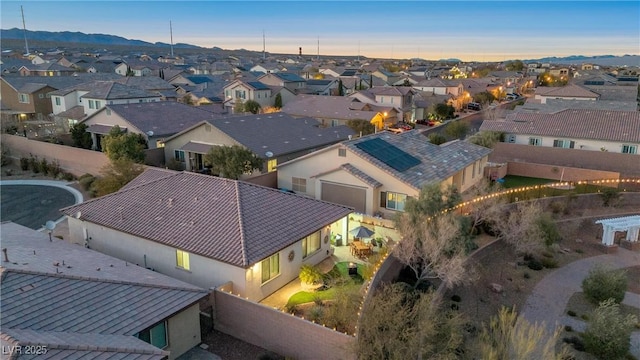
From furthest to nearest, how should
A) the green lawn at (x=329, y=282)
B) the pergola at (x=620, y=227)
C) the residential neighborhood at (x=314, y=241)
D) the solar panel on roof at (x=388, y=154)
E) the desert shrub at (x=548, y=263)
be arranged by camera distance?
1. the pergola at (x=620, y=227)
2. the solar panel on roof at (x=388, y=154)
3. the desert shrub at (x=548, y=263)
4. the green lawn at (x=329, y=282)
5. the residential neighborhood at (x=314, y=241)

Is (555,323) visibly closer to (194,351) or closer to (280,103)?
(194,351)

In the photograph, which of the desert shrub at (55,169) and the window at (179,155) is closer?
the window at (179,155)

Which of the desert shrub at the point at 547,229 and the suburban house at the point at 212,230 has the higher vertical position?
the suburban house at the point at 212,230

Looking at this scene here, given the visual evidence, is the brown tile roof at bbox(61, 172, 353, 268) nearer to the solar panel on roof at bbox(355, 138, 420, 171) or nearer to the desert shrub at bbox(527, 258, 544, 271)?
the solar panel on roof at bbox(355, 138, 420, 171)

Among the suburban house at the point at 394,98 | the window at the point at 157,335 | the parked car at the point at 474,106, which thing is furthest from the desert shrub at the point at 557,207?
the parked car at the point at 474,106

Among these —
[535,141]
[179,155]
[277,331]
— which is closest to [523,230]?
[277,331]

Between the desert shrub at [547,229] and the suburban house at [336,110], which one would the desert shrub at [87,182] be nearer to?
the suburban house at [336,110]

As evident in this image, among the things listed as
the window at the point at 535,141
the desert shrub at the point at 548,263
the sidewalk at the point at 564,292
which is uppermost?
the window at the point at 535,141
